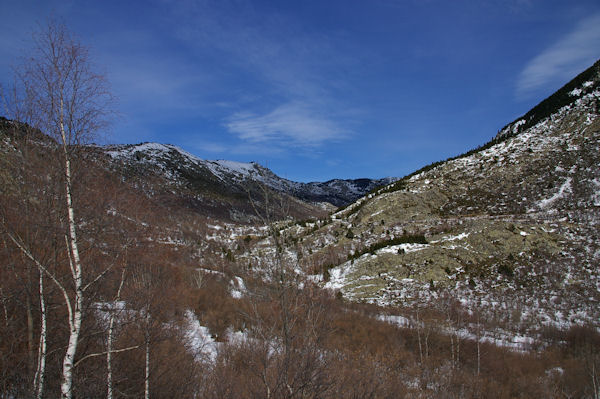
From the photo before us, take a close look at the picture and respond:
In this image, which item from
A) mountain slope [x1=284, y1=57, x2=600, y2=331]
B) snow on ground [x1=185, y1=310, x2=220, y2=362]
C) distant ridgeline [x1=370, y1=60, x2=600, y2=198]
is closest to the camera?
snow on ground [x1=185, y1=310, x2=220, y2=362]

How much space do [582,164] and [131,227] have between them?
41.3 m

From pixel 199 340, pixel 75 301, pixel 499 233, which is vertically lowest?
pixel 199 340

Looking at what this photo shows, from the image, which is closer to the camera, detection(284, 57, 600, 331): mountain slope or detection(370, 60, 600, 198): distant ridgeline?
detection(284, 57, 600, 331): mountain slope

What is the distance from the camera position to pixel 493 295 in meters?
21.2

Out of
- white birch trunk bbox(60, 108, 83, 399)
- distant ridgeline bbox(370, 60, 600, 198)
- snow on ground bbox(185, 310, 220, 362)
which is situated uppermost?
distant ridgeline bbox(370, 60, 600, 198)

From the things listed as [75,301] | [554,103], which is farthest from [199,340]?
[554,103]

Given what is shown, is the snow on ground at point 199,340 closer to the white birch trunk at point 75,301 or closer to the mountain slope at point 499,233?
the white birch trunk at point 75,301

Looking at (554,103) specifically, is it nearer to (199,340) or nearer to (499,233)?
(499,233)

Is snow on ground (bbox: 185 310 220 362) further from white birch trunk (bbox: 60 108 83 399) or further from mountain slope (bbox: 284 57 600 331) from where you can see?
mountain slope (bbox: 284 57 600 331)

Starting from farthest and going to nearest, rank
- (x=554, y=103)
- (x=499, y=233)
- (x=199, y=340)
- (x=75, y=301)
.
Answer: (x=554, y=103)
(x=499, y=233)
(x=199, y=340)
(x=75, y=301)

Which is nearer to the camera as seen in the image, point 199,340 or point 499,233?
point 199,340

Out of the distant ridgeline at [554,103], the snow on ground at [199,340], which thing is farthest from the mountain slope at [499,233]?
the snow on ground at [199,340]

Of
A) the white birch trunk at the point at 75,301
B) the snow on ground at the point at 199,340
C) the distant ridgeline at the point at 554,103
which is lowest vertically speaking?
the snow on ground at the point at 199,340

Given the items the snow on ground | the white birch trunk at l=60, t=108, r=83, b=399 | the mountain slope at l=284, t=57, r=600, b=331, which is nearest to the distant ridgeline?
the mountain slope at l=284, t=57, r=600, b=331
